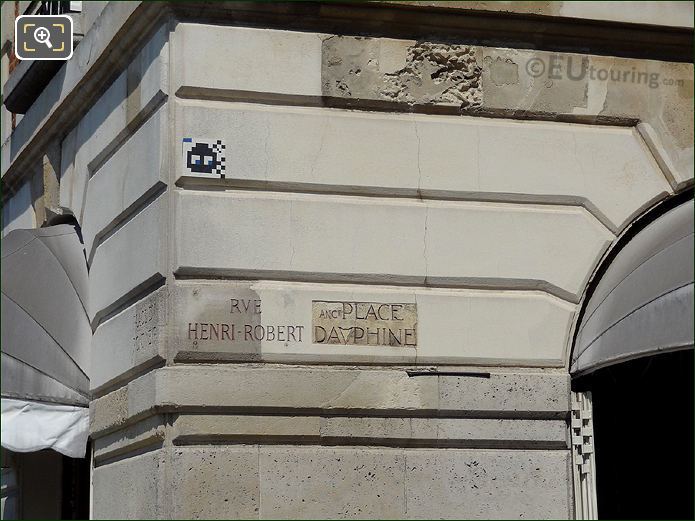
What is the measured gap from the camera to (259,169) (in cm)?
979

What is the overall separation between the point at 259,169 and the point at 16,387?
98.3 inches

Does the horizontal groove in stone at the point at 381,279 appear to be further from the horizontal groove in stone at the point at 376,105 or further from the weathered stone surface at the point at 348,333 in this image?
the horizontal groove in stone at the point at 376,105

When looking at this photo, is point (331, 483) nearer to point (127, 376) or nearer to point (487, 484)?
point (487, 484)

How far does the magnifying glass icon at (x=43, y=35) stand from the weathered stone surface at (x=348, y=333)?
3.44 meters

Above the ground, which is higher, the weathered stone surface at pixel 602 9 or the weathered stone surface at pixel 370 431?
the weathered stone surface at pixel 602 9

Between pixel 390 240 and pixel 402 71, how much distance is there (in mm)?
1167

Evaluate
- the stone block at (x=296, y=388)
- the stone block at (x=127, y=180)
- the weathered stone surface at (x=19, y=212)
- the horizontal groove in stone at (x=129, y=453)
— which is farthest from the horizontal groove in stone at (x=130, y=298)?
the weathered stone surface at (x=19, y=212)

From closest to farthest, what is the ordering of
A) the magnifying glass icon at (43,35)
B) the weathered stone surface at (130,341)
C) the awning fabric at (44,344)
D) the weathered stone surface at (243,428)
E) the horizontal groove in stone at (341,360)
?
1. the weathered stone surface at (243,428)
2. the horizontal groove in stone at (341,360)
3. the weathered stone surface at (130,341)
4. the awning fabric at (44,344)
5. the magnifying glass icon at (43,35)

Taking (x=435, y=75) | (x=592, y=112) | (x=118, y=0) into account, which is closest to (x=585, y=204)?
(x=592, y=112)

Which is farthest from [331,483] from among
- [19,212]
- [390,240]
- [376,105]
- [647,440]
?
[19,212]

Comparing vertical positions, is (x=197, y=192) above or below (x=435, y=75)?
below

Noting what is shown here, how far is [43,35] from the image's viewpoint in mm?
12125

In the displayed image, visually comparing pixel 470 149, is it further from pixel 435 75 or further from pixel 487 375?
pixel 487 375

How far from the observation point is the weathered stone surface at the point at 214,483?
923cm
